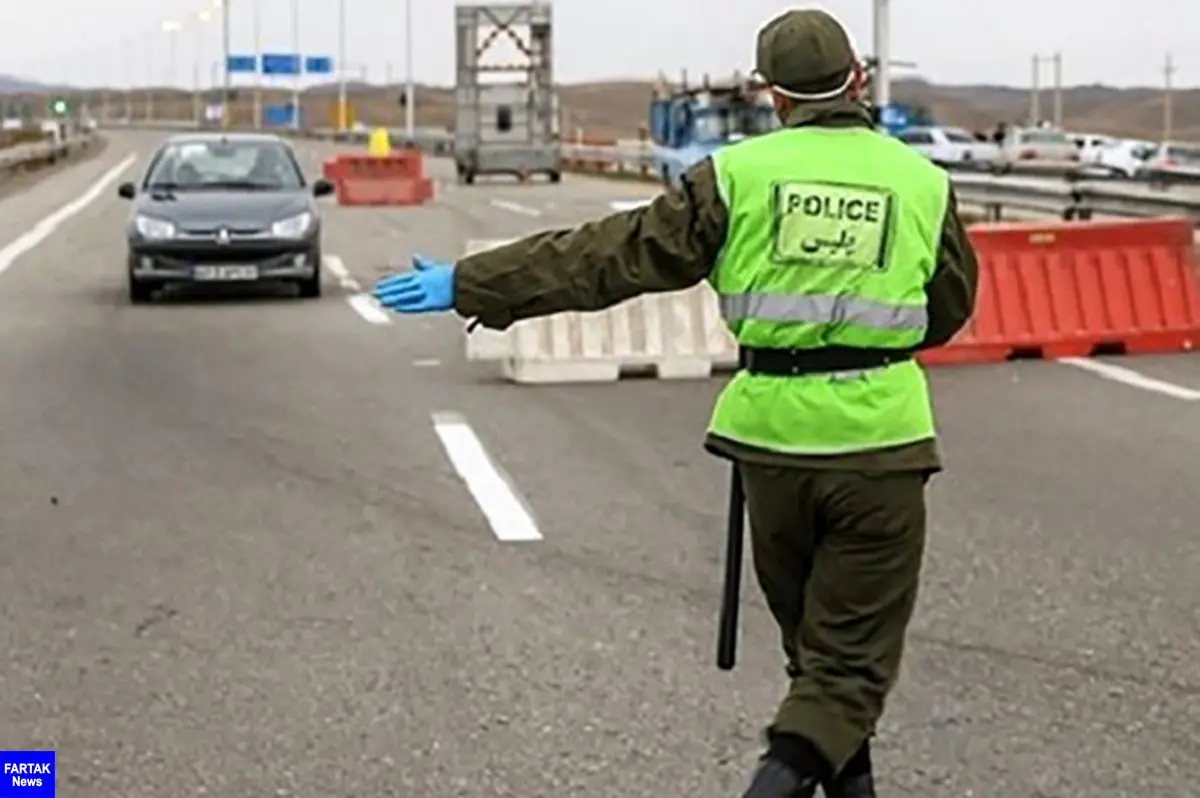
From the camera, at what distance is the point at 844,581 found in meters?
4.75

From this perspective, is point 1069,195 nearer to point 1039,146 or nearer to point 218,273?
point 218,273

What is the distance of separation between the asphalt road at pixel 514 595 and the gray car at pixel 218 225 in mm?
5687

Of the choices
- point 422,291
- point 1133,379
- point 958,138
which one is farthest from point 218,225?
point 958,138

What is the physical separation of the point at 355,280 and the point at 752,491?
1983cm

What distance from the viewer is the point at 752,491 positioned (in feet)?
15.9

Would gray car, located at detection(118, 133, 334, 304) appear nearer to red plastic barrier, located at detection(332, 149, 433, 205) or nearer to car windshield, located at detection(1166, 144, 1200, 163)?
red plastic barrier, located at detection(332, 149, 433, 205)

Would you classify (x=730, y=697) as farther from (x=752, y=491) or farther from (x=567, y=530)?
(x=567, y=530)

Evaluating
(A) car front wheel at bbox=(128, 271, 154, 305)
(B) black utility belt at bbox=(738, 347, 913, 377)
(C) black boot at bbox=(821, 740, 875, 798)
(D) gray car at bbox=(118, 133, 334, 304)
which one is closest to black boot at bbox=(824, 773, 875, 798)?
(C) black boot at bbox=(821, 740, 875, 798)

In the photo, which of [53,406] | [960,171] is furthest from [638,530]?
[960,171]

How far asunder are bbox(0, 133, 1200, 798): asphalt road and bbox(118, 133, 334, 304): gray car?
5687 millimetres

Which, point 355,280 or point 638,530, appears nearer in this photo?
point 638,530

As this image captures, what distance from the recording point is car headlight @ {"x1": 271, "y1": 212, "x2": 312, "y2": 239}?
21.0m

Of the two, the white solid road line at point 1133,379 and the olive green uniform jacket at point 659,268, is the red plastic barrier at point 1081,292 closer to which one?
the white solid road line at point 1133,379

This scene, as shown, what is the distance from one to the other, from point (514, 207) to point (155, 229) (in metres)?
21.1
